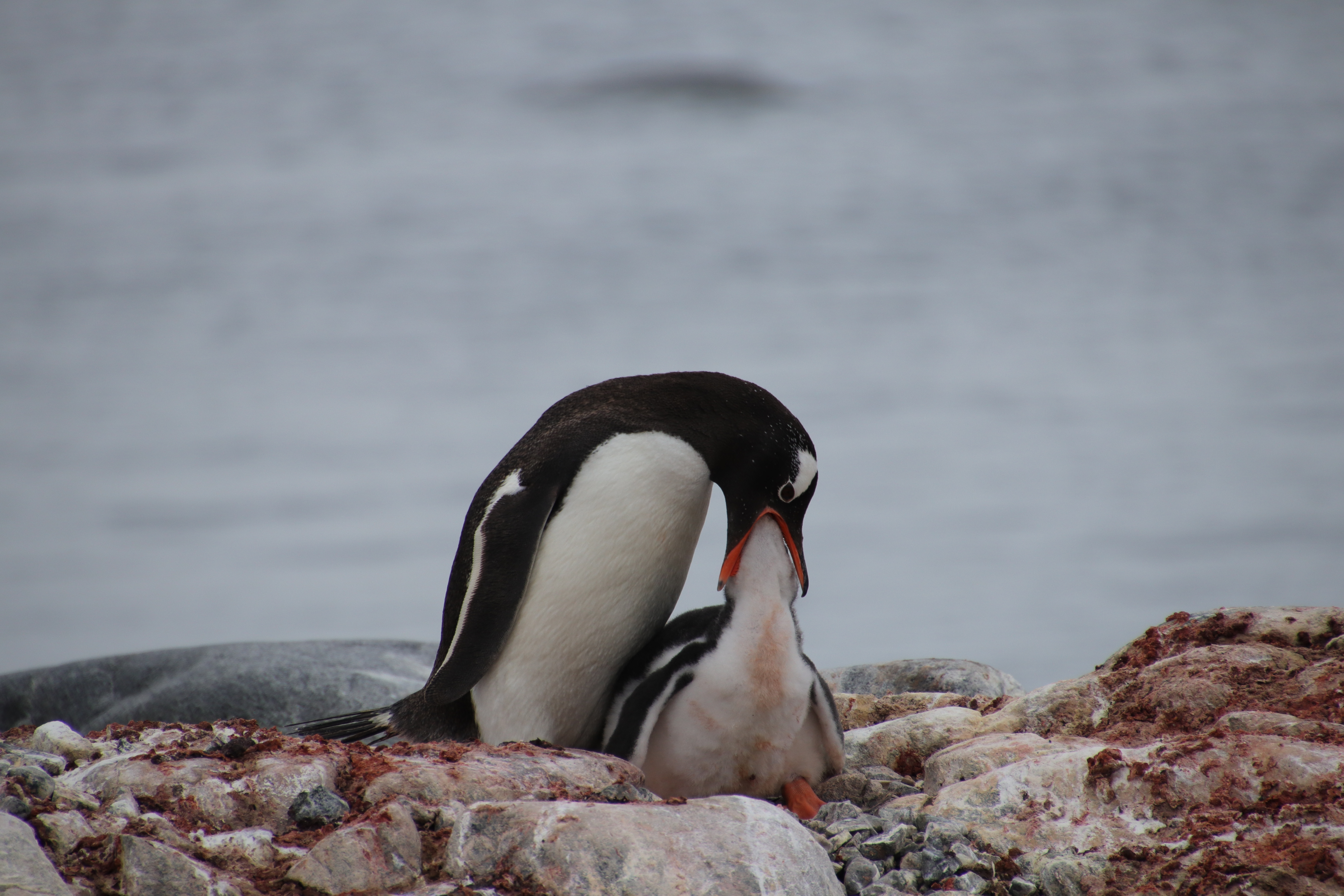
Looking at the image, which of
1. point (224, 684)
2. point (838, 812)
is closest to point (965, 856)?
point (838, 812)

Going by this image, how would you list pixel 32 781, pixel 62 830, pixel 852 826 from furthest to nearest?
1. pixel 852 826
2. pixel 32 781
3. pixel 62 830

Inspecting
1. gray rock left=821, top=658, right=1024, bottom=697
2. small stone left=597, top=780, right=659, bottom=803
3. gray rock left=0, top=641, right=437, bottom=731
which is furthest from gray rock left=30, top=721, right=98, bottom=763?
gray rock left=821, top=658, right=1024, bottom=697

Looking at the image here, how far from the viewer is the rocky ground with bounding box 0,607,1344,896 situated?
2.02m

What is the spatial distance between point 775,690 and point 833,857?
21.6 inches

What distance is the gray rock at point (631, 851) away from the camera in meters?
2.01

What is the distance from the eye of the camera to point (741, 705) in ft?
9.73

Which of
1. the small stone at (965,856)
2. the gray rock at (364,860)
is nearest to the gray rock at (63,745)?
the gray rock at (364,860)

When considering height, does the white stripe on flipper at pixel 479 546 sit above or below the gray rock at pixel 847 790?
above

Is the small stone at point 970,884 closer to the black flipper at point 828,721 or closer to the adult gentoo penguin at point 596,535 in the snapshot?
the black flipper at point 828,721

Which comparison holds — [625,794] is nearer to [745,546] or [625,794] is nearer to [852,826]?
[852,826]

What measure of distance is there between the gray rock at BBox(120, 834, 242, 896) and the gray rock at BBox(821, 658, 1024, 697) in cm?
288

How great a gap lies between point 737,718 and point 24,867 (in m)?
1.61

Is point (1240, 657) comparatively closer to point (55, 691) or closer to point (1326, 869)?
point (1326, 869)

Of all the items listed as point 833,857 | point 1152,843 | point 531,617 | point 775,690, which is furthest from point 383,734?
point 1152,843
